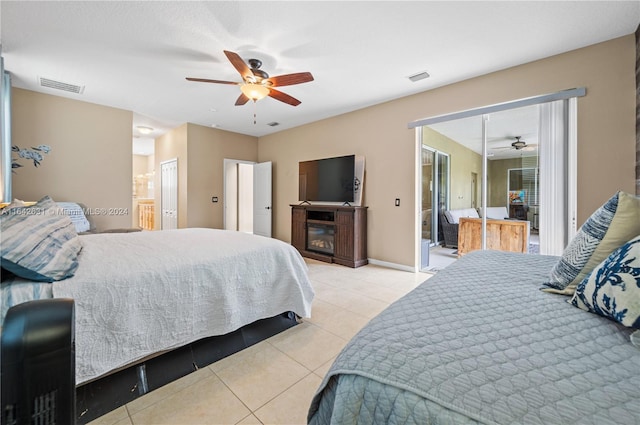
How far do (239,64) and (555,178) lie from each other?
344 centimetres

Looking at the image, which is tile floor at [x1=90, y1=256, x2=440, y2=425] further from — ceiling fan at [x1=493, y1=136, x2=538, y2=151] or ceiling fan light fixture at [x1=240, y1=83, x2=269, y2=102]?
ceiling fan at [x1=493, y1=136, x2=538, y2=151]

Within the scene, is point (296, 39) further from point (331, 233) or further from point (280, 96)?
point (331, 233)

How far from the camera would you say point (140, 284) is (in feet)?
4.97

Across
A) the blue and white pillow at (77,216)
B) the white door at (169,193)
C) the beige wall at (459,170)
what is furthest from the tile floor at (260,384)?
the white door at (169,193)

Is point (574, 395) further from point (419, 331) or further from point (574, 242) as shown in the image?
point (574, 242)

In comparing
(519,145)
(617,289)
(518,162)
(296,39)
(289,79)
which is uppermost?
(296,39)

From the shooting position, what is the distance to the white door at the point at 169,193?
5.70 metres

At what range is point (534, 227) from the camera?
3.37 metres

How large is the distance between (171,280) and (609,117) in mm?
3989

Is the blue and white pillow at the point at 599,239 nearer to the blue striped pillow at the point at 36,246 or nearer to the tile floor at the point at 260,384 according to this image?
the tile floor at the point at 260,384

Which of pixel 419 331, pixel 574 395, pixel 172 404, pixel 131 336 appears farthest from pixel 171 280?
pixel 574 395

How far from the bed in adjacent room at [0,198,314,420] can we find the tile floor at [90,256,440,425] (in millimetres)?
214

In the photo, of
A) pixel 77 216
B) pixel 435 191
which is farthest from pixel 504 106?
pixel 77 216

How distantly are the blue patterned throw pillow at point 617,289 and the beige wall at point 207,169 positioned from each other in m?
5.68
